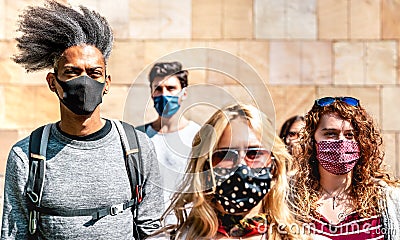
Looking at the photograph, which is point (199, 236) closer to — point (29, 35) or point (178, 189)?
point (178, 189)

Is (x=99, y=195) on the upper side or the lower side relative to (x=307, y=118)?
lower

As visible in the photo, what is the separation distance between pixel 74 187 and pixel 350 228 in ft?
4.46

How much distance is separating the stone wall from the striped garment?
456cm

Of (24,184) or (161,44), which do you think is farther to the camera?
(161,44)

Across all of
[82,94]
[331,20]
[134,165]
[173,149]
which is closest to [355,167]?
[134,165]

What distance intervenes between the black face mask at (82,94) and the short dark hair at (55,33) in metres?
0.23

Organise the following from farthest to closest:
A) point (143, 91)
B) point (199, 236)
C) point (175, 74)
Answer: point (143, 91) < point (175, 74) < point (199, 236)

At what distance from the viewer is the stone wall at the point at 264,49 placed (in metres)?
9.26

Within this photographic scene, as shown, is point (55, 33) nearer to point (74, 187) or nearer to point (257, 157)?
point (74, 187)

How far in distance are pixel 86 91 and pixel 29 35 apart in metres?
0.54

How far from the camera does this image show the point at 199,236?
427 centimetres

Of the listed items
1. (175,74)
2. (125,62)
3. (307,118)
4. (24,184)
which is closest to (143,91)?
(125,62)

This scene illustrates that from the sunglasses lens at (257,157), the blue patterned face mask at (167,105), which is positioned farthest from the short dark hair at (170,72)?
the sunglasses lens at (257,157)

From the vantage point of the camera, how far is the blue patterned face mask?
6910mm
